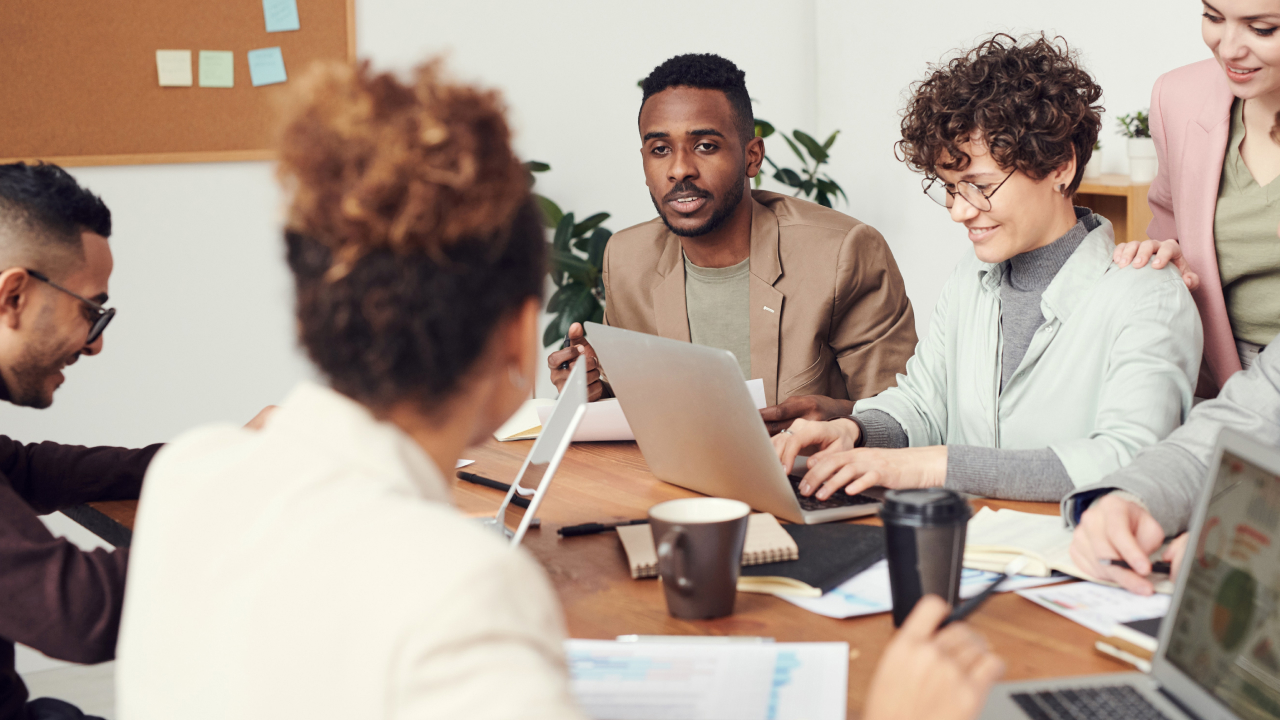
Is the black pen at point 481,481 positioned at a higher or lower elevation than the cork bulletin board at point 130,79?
lower

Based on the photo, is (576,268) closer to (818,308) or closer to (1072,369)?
(818,308)

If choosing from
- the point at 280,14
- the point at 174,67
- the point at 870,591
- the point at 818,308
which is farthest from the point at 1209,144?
the point at 174,67

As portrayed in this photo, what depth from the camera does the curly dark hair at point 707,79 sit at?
7.54 ft

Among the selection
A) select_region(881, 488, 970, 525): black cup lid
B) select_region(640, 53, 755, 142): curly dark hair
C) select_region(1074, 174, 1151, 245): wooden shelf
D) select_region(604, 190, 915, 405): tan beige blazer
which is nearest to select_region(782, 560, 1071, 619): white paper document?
select_region(881, 488, 970, 525): black cup lid

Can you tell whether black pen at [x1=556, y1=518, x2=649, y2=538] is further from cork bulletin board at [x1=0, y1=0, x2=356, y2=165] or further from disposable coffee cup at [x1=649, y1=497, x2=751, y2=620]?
cork bulletin board at [x1=0, y1=0, x2=356, y2=165]

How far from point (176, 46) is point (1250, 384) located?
305 cm

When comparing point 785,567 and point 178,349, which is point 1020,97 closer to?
point 785,567

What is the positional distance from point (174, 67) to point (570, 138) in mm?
1302

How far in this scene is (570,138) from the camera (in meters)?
3.83

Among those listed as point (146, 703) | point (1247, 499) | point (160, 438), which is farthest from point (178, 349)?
point (1247, 499)

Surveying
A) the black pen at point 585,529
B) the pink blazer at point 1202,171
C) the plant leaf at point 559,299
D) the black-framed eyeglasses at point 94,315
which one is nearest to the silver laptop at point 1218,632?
the black pen at point 585,529

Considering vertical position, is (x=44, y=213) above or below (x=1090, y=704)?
above

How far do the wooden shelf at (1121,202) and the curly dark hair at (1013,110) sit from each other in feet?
2.86

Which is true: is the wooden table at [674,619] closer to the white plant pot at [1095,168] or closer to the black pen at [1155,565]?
the black pen at [1155,565]
